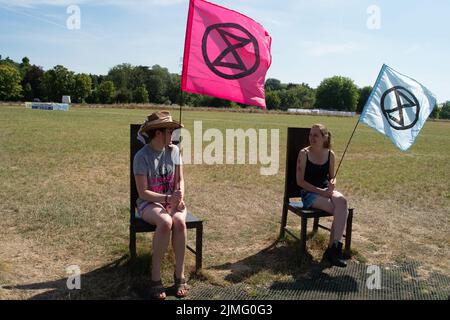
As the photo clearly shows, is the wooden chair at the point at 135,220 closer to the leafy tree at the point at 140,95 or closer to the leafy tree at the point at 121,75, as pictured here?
the leafy tree at the point at 140,95

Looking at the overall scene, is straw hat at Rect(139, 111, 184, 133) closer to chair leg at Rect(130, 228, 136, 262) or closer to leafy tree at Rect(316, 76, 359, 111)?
chair leg at Rect(130, 228, 136, 262)

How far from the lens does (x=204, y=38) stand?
15.6ft

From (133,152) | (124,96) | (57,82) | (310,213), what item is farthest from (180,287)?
(124,96)

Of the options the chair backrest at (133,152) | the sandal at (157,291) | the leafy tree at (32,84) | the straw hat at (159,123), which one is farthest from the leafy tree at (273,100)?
the sandal at (157,291)

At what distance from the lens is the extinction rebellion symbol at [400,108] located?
17.7 feet

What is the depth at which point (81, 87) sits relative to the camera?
8994 centimetres

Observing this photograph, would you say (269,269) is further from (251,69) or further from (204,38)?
(204,38)

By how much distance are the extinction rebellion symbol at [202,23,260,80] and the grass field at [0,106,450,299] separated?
2221 millimetres

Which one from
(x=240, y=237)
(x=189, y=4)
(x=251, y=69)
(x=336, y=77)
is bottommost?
(x=240, y=237)

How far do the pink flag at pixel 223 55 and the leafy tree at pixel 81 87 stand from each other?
90052 mm

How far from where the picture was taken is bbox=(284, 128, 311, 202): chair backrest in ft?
17.8

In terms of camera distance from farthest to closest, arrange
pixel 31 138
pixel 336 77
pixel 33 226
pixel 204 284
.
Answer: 1. pixel 336 77
2. pixel 31 138
3. pixel 33 226
4. pixel 204 284

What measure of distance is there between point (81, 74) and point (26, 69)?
625 inches
